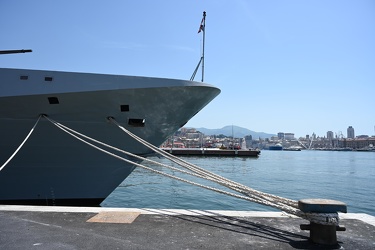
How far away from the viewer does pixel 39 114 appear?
782 centimetres

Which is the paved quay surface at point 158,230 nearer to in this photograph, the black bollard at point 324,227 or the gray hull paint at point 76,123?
the black bollard at point 324,227

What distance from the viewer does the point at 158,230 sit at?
3949 millimetres

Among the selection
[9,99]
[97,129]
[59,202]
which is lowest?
[59,202]

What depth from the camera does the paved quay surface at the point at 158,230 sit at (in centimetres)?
342

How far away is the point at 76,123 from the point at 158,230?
537 centimetres

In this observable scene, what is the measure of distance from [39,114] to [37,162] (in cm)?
174

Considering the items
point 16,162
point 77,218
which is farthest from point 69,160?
point 77,218

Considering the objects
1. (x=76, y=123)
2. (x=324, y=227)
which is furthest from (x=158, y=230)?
(x=76, y=123)

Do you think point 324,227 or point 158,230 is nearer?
point 324,227

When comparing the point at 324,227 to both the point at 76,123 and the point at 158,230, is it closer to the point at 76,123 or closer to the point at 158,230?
the point at 158,230

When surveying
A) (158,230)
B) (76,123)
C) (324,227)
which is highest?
(76,123)

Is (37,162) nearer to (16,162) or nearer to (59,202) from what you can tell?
(16,162)

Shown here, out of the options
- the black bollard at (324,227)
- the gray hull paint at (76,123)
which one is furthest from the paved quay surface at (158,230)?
the gray hull paint at (76,123)

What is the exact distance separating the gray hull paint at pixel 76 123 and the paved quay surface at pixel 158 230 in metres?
3.40
